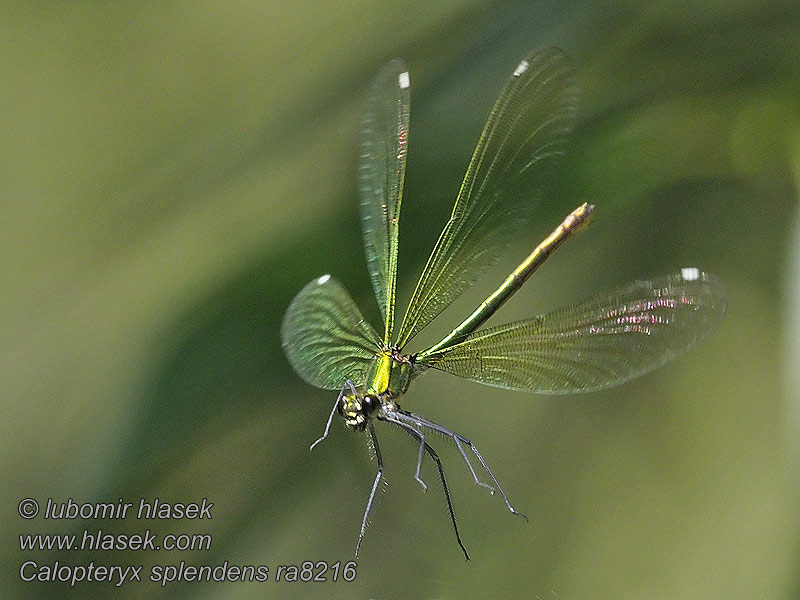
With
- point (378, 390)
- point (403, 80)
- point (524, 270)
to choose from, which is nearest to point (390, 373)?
point (378, 390)

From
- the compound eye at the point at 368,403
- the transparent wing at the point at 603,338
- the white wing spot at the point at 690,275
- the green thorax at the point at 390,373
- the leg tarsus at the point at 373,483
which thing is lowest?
the leg tarsus at the point at 373,483

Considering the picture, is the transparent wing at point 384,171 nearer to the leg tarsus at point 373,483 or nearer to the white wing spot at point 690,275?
the leg tarsus at point 373,483

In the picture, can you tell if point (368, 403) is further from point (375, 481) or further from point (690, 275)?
point (690, 275)

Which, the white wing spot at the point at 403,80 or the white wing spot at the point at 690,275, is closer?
the white wing spot at the point at 690,275

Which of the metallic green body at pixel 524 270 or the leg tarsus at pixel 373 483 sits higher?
the metallic green body at pixel 524 270

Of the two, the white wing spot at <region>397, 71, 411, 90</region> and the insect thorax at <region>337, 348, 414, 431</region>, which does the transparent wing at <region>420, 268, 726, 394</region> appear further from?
the white wing spot at <region>397, 71, 411, 90</region>

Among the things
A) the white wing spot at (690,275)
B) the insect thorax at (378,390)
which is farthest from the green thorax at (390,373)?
the white wing spot at (690,275)

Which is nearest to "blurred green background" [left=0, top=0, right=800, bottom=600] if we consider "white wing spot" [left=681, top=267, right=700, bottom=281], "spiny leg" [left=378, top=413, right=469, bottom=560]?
"spiny leg" [left=378, top=413, right=469, bottom=560]

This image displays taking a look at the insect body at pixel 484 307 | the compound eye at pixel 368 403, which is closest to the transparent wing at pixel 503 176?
the insect body at pixel 484 307

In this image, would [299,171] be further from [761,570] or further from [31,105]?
[761,570]
